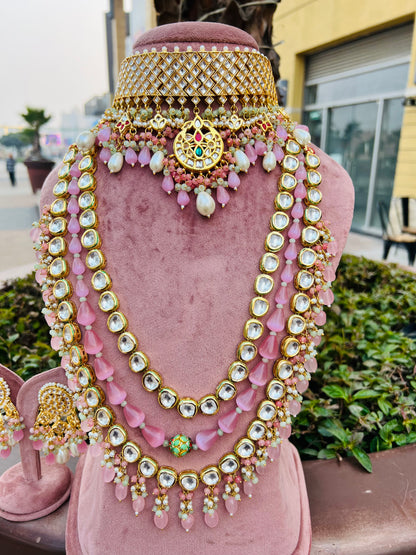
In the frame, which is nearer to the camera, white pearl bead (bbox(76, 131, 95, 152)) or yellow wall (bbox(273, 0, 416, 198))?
white pearl bead (bbox(76, 131, 95, 152))

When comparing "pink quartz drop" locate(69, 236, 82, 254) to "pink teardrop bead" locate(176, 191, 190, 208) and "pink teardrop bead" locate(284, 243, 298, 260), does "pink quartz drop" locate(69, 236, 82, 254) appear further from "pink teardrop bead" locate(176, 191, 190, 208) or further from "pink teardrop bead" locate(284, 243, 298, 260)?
"pink teardrop bead" locate(284, 243, 298, 260)

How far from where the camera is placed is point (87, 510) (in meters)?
→ 0.73

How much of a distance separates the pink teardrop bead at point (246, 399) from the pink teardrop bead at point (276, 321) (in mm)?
106

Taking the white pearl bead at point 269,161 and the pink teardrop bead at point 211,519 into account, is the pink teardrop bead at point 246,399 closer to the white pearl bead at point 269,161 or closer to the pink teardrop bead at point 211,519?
the pink teardrop bead at point 211,519

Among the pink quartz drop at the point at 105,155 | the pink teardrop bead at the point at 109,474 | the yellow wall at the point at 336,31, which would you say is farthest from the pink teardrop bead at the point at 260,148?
the yellow wall at the point at 336,31

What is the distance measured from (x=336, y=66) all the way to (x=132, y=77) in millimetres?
5275

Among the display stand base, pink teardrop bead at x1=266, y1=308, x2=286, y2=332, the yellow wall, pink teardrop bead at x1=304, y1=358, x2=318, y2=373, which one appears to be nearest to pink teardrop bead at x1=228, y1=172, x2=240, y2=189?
pink teardrop bead at x1=266, y1=308, x2=286, y2=332

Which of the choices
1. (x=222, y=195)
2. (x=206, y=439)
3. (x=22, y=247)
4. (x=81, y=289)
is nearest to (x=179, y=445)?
(x=206, y=439)

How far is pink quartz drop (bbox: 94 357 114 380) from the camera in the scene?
0.66 m

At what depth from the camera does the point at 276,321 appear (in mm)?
670

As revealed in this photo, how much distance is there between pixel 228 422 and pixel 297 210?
36cm

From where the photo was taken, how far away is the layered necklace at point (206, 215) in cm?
66

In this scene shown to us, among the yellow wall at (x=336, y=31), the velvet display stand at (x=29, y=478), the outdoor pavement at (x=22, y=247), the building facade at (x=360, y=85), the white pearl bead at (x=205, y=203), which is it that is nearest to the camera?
the white pearl bead at (x=205, y=203)

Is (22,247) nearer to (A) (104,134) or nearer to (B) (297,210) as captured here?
(A) (104,134)
